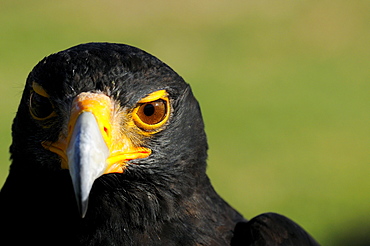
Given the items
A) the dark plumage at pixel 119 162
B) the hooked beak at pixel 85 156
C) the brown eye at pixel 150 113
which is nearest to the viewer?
the hooked beak at pixel 85 156

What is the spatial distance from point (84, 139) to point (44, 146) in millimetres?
398

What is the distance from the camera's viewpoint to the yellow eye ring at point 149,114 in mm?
2820

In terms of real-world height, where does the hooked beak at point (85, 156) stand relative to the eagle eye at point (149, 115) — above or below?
below

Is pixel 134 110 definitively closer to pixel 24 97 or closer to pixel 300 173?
pixel 24 97

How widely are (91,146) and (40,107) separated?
0.48 metres

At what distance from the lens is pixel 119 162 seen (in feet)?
8.93

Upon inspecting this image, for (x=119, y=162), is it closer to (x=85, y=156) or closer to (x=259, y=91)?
(x=85, y=156)

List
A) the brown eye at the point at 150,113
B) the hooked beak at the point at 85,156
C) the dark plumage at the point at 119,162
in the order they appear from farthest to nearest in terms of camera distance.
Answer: the brown eye at the point at 150,113
the dark plumage at the point at 119,162
the hooked beak at the point at 85,156

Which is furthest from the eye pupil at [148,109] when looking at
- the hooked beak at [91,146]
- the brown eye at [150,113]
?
the hooked beak at [91,146]

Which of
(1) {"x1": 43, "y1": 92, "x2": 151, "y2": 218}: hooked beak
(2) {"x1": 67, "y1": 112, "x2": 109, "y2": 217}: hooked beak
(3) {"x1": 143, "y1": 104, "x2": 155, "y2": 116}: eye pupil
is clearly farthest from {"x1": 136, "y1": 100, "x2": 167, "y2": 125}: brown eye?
(2) {"x1": 67, "y1": 112, "x2": 109, "y2": 217}: hooked beak

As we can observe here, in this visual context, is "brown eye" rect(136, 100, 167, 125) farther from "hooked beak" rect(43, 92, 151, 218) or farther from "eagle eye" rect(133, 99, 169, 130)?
"hooked beak" rect(43, 92, 151, 218)

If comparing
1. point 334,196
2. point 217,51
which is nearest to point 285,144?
point 334,196

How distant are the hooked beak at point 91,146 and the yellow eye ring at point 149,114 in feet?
0.33

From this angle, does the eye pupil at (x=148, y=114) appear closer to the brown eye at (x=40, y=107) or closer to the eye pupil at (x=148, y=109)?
the eye pupil at (x=148, y=109)
